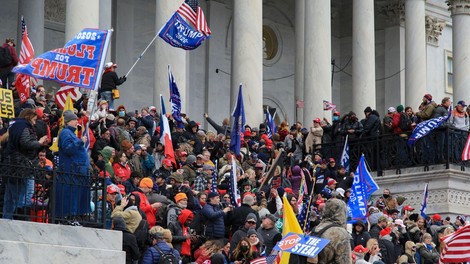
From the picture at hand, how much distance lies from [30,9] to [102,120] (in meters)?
11.9

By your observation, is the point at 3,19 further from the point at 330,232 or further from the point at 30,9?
the point at 330,232

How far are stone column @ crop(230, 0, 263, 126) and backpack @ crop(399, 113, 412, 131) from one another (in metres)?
4.89

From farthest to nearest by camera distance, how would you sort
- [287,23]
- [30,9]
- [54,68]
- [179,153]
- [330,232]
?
[287,23]
[30,9]
[179,153]
[54,68]
[330,232]

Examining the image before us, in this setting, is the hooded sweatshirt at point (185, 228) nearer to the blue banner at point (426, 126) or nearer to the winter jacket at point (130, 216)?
the winter jacket at point (130, 216)

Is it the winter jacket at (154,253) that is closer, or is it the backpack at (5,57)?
the winter jacket at (154,253)

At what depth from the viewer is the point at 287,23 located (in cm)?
4962

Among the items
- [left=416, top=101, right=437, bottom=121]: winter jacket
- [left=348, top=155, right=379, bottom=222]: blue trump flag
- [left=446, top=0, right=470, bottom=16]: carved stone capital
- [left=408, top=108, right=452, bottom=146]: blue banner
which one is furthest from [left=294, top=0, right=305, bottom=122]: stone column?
[left=348, top=155, right=379, bottom=222]: blue trump flag

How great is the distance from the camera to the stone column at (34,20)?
3603cm

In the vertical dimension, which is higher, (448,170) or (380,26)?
(380,26)

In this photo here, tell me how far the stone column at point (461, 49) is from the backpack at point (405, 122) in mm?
11792

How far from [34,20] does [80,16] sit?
593 cm

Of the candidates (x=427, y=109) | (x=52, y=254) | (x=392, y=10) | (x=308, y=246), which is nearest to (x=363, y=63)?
(x=392, y=10)

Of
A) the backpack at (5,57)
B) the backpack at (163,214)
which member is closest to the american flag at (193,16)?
the backpack at (5,57)

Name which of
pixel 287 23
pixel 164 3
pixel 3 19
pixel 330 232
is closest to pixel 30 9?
pixel 3 19
